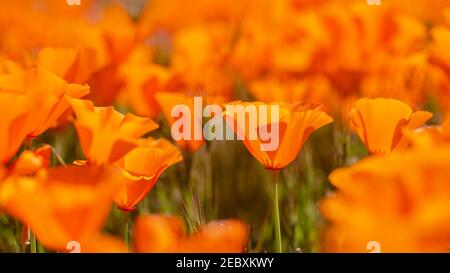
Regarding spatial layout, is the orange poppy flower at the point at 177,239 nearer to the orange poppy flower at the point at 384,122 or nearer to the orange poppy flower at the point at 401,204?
the orange poppy flower at the point at 401,204

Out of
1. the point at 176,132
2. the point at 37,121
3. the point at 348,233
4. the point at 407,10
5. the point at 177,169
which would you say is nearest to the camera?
the point at 348,233

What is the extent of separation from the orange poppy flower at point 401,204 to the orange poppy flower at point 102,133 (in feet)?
0.66

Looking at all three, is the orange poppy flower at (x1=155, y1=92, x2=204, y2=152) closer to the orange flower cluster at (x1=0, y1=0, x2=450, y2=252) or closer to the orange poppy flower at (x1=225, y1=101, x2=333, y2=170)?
the orange flower cluster at (x1=0, y1=0, x2=450, y2=252)

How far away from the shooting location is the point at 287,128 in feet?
1.78

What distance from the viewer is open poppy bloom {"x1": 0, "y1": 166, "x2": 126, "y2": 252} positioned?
37 cm

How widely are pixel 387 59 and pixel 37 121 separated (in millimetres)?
465

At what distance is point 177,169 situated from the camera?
84 cm

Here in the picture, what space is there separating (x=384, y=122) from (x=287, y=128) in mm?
59

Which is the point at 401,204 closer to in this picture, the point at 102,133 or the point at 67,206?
the point at 67,206

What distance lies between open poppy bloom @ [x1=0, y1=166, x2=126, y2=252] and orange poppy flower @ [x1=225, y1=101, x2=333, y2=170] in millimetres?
169

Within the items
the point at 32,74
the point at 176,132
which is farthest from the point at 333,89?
the point at 32,74

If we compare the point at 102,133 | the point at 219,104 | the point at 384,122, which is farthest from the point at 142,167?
the point at 219,104

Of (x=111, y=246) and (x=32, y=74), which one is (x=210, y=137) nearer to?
(x=32, y=74)
